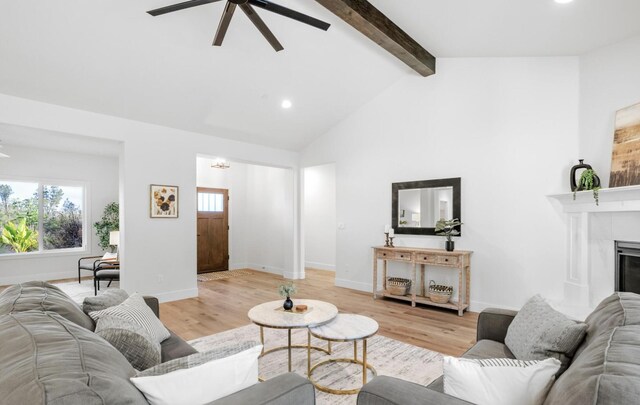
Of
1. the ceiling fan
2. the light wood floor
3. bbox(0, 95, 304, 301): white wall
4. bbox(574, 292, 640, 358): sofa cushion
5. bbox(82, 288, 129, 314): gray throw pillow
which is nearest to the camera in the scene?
bbox(574, 292, 640, 358): sofa cushion

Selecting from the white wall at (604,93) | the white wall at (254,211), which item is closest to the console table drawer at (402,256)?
the white wall at (604,93)

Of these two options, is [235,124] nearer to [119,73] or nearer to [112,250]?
[119,73]

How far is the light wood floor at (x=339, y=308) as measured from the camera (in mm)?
3508

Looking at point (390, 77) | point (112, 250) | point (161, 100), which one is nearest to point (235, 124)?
point (161, 100)

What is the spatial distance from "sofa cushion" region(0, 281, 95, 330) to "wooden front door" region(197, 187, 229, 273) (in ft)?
18.6

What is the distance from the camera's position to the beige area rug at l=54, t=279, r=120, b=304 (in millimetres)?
5410

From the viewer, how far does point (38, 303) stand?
154cm

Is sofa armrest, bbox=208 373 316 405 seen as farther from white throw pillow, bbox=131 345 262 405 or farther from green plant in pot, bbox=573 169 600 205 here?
green plant in pot, bbox=573 169 600 205

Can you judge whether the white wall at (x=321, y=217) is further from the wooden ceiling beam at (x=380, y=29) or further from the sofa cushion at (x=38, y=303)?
the sofa cushion at (x=38, y=303)

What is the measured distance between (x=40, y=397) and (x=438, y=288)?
4.62 metres

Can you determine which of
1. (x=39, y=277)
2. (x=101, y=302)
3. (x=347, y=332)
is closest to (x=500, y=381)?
(x=347, y=332)

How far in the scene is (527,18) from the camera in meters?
3.24

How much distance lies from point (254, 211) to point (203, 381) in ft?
23.2

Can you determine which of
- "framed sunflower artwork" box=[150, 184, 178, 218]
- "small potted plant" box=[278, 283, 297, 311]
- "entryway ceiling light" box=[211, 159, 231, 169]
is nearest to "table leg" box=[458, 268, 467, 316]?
"small potted plant" box=[278, 283, 297, 311]
